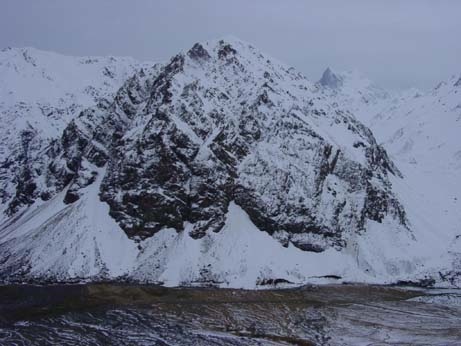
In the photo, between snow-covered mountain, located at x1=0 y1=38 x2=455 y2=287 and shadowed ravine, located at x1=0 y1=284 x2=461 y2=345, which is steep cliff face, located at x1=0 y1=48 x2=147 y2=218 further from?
shadowed ravine, located at x1=0 y1=284 x2=461 y2=345

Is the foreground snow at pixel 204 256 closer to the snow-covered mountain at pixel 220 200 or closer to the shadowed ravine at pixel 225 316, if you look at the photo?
the snow-covered mountain at pixel 220 200

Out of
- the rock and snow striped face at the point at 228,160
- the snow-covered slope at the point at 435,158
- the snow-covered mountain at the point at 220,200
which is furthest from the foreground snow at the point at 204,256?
the snow-covered slope at the point at 435,158

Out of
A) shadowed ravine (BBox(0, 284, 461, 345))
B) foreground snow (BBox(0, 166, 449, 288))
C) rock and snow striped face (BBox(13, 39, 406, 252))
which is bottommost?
shadowed ravine (BBox(0, 284, 461, 345))

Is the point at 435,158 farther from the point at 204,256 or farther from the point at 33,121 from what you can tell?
the point at 33,121

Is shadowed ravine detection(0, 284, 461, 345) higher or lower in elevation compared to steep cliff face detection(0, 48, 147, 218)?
lower

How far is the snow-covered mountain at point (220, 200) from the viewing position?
79000mm

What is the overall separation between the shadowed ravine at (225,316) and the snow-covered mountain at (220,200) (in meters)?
6.00

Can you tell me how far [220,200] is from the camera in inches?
3364

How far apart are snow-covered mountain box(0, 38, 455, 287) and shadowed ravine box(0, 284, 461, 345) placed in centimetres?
600

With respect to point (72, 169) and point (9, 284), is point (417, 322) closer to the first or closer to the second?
point (9, 284)

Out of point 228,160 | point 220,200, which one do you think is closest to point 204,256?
point 220,200

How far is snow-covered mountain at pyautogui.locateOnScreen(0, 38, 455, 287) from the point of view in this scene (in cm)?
7900

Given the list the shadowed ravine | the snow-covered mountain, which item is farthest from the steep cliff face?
the shadowed ravine

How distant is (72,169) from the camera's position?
10269cm
